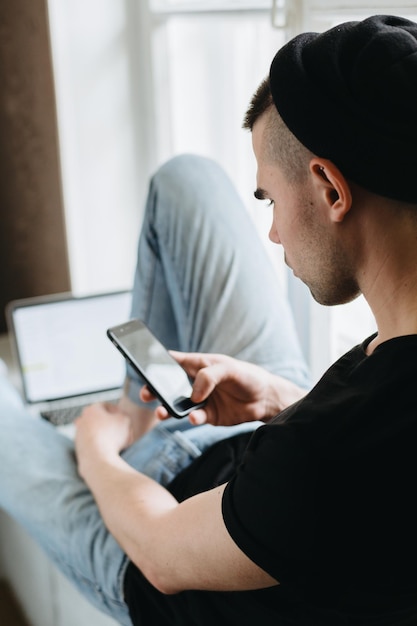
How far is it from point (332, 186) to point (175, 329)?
73 centimetres

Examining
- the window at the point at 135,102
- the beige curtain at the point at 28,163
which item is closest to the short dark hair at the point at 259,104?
the window at the point at 135,102

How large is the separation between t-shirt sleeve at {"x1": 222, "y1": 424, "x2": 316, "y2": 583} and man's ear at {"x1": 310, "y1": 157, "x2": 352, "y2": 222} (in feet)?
0.69

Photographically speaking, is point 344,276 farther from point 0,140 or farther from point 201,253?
point 0,140

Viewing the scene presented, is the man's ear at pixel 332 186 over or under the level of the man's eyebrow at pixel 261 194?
over

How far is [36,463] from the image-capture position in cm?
128

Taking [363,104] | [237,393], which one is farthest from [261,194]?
[237,393]

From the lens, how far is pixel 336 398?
0.71m

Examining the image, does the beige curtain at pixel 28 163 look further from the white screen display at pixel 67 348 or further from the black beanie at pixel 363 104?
the black beanie at pixel 363 104

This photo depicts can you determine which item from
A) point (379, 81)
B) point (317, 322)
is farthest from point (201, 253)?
point (379, 81)

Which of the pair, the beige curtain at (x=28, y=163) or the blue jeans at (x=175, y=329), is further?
the beige curtain at (x=28, y=163)

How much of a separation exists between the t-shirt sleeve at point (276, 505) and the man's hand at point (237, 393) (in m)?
0.37

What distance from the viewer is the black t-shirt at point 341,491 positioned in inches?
26.3

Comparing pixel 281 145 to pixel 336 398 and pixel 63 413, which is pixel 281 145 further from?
pixel 63 413

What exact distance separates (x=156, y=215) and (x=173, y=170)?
0.29 feet
